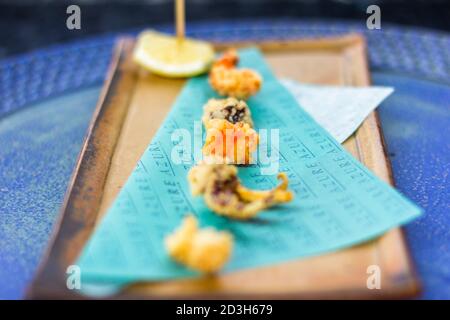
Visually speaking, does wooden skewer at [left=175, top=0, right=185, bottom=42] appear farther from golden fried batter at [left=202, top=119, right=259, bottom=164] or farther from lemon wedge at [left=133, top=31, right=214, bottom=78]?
golden fried batter at [left=202, top=119, right=259, bottom=164]

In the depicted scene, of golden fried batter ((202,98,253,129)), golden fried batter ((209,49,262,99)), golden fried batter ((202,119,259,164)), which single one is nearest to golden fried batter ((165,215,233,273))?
golden fried batter ((202,119,259,164))

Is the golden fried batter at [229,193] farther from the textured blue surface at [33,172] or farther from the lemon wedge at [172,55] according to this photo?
the lemon wedge at [172,55]

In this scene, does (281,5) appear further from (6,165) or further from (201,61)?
(6,165)

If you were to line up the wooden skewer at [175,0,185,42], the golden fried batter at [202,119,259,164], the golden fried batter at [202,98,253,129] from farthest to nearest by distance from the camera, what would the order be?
the wooden skewer at [175,0,185,42]
the golden fried batter at [202,98,253,129]
the golden fried batter at [202,119,259,164]

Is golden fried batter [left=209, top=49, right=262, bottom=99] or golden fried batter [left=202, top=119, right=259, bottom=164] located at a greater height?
golden fried batter [left=209, top=49, right=262, bottom=99]

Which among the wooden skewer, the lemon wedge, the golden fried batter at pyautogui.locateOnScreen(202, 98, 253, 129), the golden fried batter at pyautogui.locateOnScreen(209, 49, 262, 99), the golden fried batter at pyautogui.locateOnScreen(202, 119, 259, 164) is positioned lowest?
the golden fried batter at pyautogui.locateOnScreen(202, 119, 259, 164)

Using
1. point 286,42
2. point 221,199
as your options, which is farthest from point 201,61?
point 221,199

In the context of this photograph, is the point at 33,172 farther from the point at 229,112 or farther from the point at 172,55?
the point at 172,55

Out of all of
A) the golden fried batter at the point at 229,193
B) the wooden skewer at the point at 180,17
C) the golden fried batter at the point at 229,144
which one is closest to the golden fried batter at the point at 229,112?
the golden fried batter at the point at 229,144
